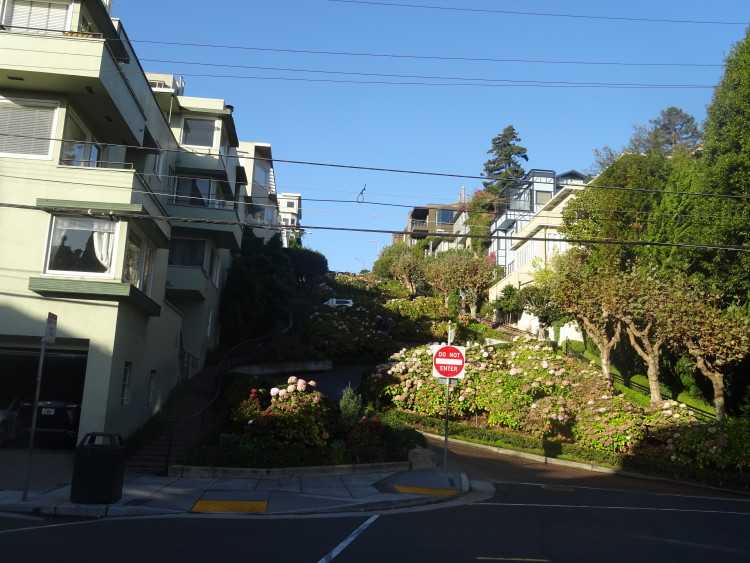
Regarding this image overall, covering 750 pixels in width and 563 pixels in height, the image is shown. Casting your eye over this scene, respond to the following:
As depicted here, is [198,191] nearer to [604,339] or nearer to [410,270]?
[604,339]

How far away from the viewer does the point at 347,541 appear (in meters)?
9.86

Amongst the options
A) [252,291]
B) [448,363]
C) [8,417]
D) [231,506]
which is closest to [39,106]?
[8,417]

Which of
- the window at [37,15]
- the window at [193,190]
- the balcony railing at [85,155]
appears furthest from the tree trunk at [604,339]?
the window at [37,15]

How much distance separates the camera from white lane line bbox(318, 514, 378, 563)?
873 centimetres

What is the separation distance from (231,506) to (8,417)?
7.91 metres

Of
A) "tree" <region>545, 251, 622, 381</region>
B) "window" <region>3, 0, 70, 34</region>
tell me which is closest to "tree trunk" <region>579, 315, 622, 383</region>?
"tree" <region>545, 251, 622, 381</region>

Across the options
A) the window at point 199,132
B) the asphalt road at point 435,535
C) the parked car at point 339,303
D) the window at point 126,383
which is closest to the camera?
the asphalt road at point 435,535

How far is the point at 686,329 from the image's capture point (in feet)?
82.3

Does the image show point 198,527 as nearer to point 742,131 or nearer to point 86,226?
point 86,226

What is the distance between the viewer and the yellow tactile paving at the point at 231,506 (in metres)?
12.5

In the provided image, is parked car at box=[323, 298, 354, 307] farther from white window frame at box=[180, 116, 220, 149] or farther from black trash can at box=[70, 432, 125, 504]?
black trash can at box=[70, 432, 125, 504]

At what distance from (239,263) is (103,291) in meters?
19.1

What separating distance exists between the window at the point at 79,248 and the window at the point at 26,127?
75.8 inches

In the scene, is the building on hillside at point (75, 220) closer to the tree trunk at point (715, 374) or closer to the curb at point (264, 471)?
the curb at point (264, 471)
